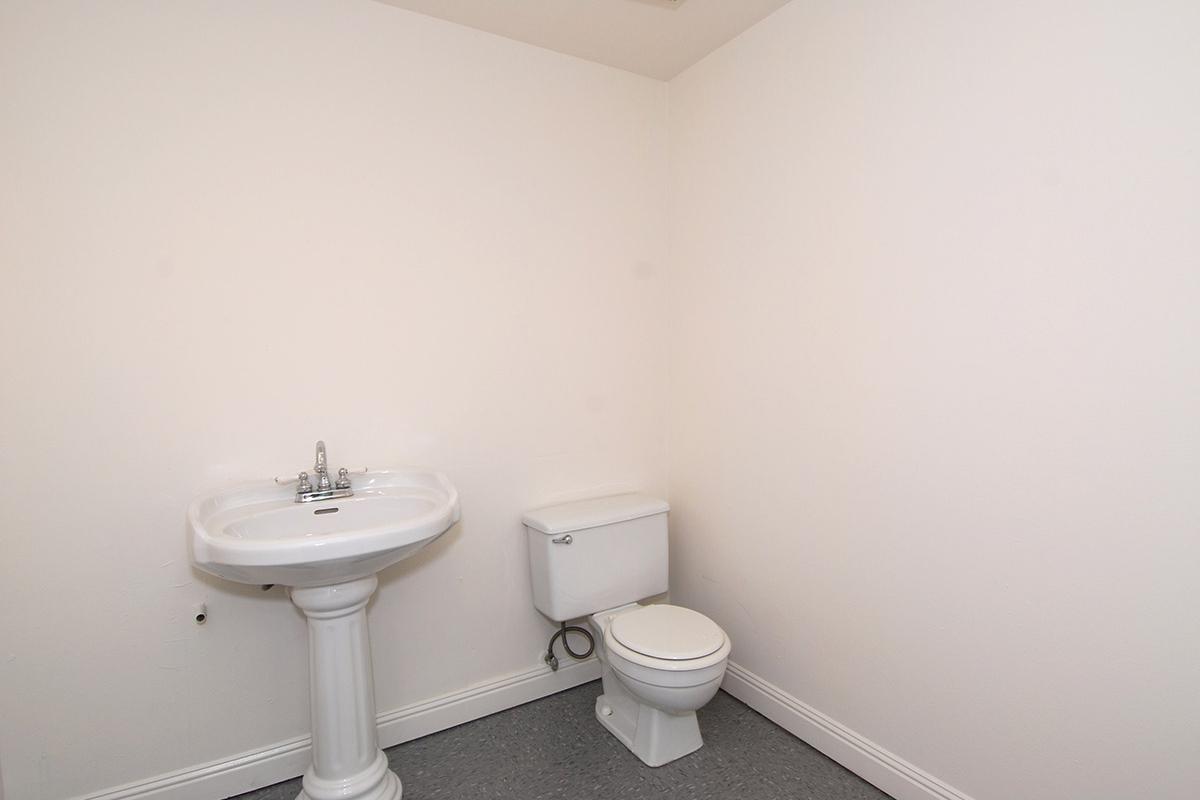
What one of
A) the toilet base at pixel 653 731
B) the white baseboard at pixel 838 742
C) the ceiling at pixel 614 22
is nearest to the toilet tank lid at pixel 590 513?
the toilet base at pixel 653 731

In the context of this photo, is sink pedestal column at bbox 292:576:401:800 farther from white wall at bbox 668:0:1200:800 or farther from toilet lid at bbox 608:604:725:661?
white wall at bbox 668:0:1200:800

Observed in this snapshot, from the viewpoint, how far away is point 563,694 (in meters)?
2.28

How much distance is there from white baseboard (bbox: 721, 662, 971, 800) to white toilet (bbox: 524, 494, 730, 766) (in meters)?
0.28

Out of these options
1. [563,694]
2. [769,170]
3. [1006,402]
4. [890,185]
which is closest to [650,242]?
[769,170]

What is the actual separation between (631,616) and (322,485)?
3.32 ft

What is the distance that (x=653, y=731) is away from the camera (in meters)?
1.86

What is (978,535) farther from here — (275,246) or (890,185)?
(275,246)

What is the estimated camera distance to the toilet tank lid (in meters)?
2.06

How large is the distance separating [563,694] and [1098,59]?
2.32m

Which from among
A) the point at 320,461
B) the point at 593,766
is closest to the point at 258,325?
the point at 320,461

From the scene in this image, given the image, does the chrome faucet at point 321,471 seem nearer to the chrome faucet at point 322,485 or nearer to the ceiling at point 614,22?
the chrome faucet at point 322,485

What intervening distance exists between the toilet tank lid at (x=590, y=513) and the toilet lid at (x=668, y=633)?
31 centimetres

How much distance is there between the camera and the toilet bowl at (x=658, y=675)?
1732mm

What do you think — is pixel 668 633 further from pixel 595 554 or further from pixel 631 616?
pixel 595 554
